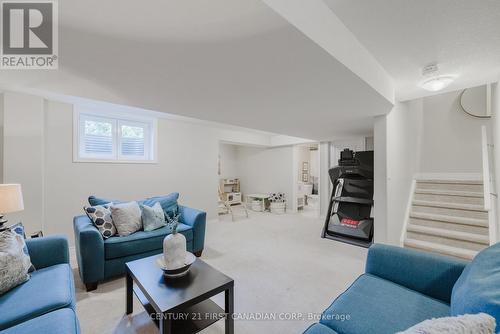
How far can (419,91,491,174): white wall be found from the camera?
12.6 ft

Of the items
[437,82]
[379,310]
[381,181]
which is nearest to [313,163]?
[381,181]

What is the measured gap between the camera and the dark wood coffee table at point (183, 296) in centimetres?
137

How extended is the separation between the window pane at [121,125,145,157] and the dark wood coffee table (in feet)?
8.23

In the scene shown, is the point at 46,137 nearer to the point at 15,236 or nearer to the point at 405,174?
the point at 15,236

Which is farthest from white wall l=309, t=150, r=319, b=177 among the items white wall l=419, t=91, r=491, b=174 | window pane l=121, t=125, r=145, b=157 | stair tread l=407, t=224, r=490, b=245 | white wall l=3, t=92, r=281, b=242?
window pane l=121, t=125, r=145, b=157

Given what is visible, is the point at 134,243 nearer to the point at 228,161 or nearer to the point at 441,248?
the point at 441,248

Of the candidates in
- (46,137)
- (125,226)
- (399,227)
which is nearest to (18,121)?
(46,137)

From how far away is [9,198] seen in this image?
1.89 metres

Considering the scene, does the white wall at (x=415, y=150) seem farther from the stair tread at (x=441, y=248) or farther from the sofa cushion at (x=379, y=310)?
the sofa cushion at (x=379, y=310)

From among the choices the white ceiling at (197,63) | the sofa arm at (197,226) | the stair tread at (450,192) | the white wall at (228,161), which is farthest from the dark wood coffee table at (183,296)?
the white wall at (228,161)

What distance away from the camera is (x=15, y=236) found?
1.58 m

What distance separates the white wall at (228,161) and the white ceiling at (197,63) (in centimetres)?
464

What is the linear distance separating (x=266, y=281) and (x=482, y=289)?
1.86 meters

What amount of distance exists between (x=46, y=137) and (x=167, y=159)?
1.74 meters
